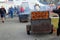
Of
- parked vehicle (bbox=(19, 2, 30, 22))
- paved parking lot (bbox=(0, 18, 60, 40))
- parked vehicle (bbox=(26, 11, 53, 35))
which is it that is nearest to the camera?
paved parking lot (bbox=(0, 18, 60, 40))

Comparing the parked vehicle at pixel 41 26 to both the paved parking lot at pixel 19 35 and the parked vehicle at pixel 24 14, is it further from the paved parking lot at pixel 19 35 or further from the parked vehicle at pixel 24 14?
the parked vehicle at pixel 24 14

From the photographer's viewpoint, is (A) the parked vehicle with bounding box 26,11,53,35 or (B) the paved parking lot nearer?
(B) the paved parking lot

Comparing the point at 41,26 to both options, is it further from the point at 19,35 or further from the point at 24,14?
the point at 24,14

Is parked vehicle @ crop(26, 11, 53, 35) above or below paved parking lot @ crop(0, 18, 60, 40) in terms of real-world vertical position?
above

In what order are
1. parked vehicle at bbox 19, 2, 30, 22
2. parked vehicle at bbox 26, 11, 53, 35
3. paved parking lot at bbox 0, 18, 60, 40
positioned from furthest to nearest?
1. parked vehicle at bbox 19, 2, 30, 22
2. parked vehicle at bbox 26, 11, 53, 35
3. paved parking lot at bbox 0, 18, 60, 40

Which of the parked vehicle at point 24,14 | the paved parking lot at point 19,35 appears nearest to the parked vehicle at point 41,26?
the paved parking lot at point 19,35

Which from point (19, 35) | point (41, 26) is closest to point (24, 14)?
point (19, 35)

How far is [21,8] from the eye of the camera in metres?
24.8

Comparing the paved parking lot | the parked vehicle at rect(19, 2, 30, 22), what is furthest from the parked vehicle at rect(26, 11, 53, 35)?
the parked vehicle at rect(19, 2, 30, 22)

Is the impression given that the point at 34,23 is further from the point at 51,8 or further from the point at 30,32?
the point at 51,8

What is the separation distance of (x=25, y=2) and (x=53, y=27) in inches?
491

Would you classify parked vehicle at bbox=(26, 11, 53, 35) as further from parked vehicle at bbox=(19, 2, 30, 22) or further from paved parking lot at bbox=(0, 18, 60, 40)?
parked vehicle at bbox=(19, 2, 30, 22)

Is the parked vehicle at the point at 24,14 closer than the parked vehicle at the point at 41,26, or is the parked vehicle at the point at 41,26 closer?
the parked vehicle at the point at 41,26

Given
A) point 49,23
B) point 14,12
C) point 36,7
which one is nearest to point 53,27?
point 49,23
